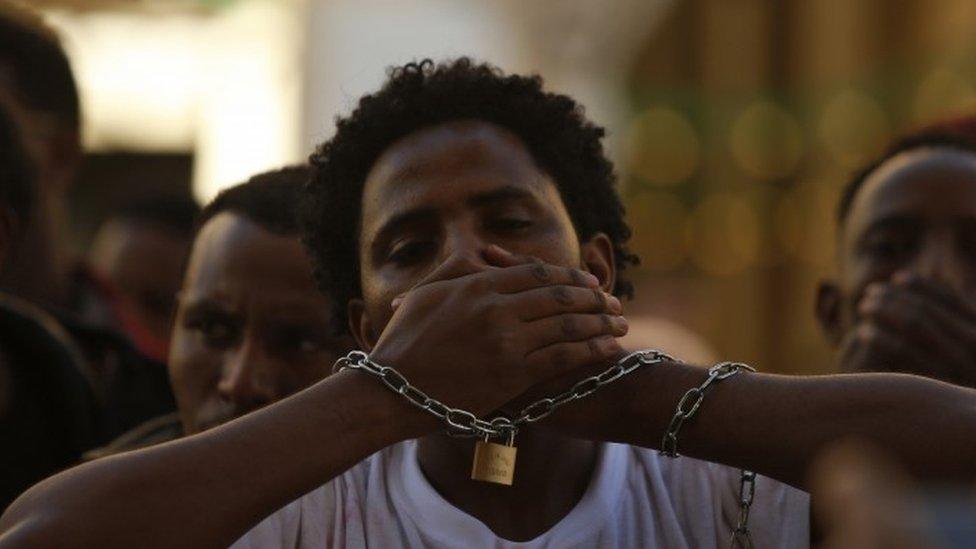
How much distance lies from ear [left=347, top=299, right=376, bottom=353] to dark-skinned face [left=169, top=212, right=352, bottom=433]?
37 centimetres

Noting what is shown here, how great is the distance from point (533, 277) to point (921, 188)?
1756 millimetres

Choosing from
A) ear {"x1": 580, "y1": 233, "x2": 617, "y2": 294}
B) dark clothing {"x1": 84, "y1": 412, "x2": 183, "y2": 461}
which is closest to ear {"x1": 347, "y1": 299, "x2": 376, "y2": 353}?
ear {"x1": 580, "y1": 233, "x2": 617, "y2": 294}

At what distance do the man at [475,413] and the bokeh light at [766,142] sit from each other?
15336 mm

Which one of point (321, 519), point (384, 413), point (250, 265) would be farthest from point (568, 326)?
point (250, 265)

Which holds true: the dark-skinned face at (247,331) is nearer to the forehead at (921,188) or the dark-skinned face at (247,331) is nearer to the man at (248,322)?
the man at (248,322)

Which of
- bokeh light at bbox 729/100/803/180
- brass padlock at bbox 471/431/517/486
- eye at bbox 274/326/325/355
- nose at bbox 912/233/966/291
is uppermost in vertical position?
bokeh light at bbox 729/100/803/180

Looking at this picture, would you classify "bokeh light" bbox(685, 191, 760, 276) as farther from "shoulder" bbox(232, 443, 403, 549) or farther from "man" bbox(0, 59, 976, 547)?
"shoulder" bbox(232, 443, 403, 549)

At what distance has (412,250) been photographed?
3279 mm

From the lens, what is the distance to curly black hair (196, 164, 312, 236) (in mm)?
4344

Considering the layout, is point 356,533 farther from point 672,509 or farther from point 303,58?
point 303,58

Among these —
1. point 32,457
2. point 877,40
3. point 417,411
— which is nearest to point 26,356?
point 32,457

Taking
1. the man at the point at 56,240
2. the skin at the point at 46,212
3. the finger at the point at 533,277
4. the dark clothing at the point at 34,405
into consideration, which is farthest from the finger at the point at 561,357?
the skin at the point at 46,212

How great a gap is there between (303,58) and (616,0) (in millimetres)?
5411

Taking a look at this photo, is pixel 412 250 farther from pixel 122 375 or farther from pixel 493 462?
pixel 122 375
